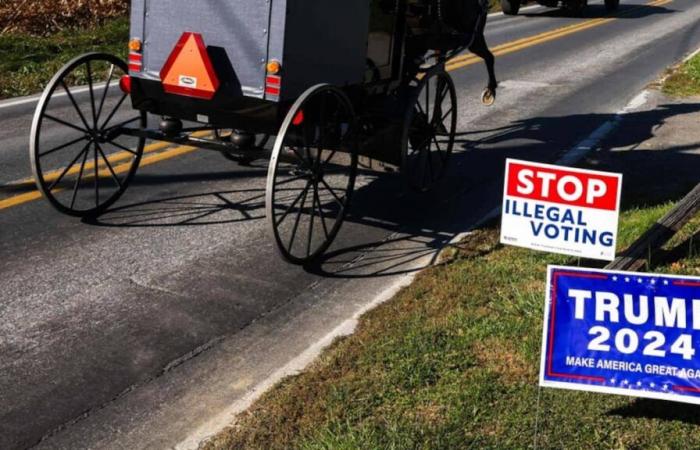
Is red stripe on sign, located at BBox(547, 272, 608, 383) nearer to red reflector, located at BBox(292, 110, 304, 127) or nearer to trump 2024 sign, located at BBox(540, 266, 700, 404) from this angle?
trump 2024 sign, located at BBox(540, 266, 700, 404)

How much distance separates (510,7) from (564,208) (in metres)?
22.8

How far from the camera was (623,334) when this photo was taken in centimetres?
470

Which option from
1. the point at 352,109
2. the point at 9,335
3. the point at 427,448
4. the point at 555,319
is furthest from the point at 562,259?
the point at 9,335

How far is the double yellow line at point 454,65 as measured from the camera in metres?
8.70

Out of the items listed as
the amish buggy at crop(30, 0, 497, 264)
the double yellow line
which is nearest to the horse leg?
the amish buggy at crop(30, 0, 497, 264)

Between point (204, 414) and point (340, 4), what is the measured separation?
3.62 metres

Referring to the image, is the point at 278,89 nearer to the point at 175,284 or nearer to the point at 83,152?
the point at 175,284

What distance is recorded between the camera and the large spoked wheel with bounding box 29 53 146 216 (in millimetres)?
7574

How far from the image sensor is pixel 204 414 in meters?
5.22

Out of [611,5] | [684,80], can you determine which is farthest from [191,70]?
[611,5]

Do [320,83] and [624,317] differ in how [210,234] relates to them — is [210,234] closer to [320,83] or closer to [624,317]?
[320,83]

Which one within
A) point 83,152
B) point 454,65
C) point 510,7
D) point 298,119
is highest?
point 510,7

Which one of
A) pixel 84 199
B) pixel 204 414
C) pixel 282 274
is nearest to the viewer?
pixel 204 414

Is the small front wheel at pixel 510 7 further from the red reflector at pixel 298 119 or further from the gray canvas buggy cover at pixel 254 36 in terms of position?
the red reflector at pixel 298 119
